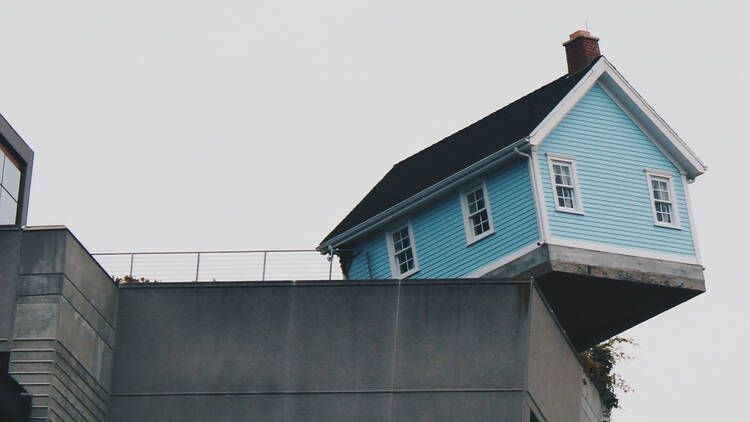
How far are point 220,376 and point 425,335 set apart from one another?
→ 15.6ft

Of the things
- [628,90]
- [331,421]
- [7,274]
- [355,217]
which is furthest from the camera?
[355,217]

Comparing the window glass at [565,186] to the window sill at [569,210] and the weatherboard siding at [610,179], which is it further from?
the weatherboard siding at [610,179]

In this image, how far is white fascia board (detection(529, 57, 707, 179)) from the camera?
38.9 meters

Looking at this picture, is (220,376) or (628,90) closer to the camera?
(220,376)

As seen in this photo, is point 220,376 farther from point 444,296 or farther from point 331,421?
point 444,296

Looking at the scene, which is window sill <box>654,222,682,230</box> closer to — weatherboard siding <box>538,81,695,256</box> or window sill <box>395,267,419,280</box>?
weatherboard siding <box>538,81,695,256</box>

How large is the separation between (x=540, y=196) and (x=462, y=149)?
16.2 feet

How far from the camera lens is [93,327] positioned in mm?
31859

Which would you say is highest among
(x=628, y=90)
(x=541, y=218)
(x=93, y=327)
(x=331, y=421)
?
(x=628, y=90)

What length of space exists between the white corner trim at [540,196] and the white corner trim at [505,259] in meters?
0.36

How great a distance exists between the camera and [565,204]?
37406 mm

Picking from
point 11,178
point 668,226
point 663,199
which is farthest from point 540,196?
point 11,178

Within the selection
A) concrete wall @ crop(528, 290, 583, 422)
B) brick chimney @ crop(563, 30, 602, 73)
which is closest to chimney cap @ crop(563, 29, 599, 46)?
brick chimney @ crop(563, 30, 602, 73)

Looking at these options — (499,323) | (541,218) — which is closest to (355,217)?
(541,218)
